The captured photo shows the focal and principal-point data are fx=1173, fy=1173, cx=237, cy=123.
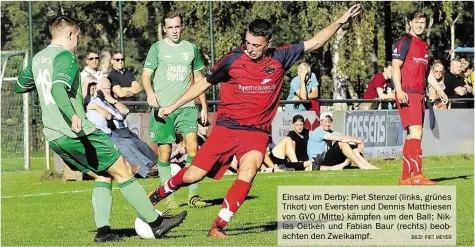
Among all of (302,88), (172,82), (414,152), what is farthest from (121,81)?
(414,152)

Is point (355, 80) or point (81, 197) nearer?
point (81, 197)

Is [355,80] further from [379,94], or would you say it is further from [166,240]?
[166,240]

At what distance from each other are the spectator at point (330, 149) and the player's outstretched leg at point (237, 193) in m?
10.9

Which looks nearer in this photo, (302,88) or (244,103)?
(244,103)

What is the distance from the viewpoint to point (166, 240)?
11.3 meters

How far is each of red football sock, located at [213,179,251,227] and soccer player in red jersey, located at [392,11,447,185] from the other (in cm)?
519

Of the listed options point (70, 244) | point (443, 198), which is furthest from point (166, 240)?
point (443, 198)

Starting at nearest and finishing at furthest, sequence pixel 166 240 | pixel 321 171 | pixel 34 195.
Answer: pixel 166 240, pixel 34 195, pixel 321 171

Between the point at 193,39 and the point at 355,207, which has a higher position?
the point at 193,39

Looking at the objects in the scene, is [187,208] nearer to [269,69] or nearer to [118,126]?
[269,69]

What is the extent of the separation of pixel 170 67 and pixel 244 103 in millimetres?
3492

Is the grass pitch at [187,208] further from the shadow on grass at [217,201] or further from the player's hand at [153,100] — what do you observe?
the player's hand at [153,100]

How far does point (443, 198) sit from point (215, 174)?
166 inches

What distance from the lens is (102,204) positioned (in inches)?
451
